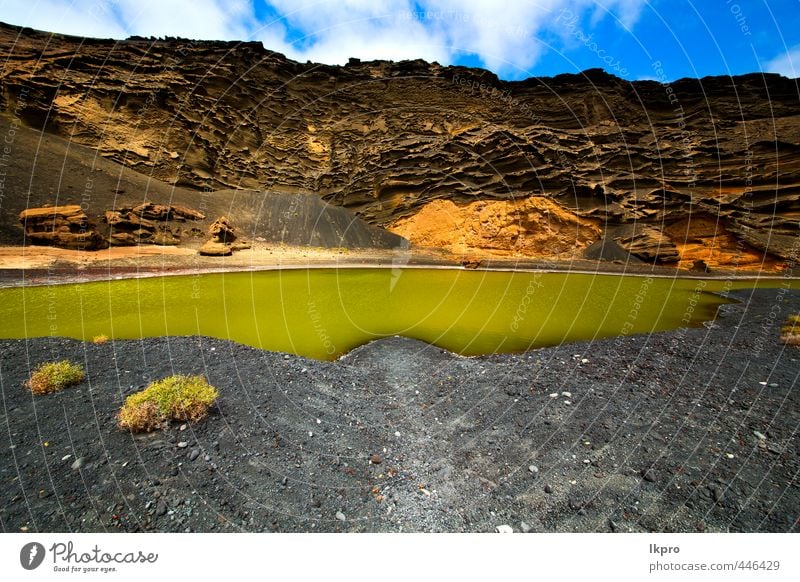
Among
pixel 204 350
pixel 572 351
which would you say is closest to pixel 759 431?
pixel 572 351

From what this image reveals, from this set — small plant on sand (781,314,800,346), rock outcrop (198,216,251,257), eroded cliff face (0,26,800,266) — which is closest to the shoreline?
rock outcrop (198,216,251,257)

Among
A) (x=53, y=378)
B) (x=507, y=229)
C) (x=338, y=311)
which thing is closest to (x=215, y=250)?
(x=338, y=311)

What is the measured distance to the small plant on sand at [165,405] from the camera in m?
5.41

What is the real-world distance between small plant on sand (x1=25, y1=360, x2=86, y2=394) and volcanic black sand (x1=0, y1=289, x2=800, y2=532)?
207mm

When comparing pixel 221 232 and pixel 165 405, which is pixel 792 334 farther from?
pixel 221 232

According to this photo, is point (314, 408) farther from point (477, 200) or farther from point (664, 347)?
point (477, 200)

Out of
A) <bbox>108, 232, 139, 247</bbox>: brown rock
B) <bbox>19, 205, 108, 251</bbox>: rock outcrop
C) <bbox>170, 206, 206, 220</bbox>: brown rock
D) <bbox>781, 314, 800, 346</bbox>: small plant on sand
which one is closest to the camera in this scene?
<bbox>781, 314, 800, 346</bbox>: small plant on sand

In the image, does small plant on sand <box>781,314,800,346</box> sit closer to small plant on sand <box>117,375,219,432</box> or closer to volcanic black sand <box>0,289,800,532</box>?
volcanic black sand <box>0,289,800,532</box>

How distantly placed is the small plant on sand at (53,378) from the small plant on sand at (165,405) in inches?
71.7

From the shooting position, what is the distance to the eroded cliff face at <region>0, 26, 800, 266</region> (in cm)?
4438

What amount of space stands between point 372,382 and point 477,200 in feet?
162

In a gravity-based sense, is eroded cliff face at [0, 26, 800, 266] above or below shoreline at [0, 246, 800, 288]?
above

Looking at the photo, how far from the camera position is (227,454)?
5.13 meters

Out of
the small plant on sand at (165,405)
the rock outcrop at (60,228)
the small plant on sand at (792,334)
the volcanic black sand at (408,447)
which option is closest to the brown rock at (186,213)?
the rock outcrop at (60,228)
